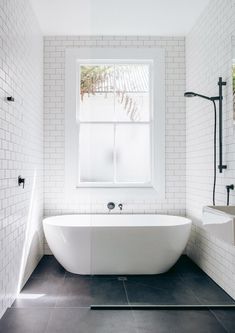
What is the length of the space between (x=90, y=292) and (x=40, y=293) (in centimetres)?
53

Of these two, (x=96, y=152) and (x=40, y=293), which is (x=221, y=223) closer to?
(x=40, y=293)

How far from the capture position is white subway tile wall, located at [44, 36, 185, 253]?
463 centimetres

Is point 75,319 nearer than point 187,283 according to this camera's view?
Yes

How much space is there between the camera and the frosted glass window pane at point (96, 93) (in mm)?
4559

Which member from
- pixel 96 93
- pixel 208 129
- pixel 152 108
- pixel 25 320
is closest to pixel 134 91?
pixel 152 108

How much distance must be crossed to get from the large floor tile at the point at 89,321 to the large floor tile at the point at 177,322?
11 centimetres

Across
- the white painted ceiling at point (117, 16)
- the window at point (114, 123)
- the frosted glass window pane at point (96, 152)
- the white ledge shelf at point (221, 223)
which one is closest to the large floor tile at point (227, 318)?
the white ledge shelf at point (221, 223)

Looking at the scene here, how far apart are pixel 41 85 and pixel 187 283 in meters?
3.25

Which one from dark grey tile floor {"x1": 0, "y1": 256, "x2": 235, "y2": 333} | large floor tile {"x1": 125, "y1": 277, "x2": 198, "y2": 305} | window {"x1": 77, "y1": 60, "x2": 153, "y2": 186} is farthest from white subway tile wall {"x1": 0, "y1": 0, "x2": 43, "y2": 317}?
large floor tile {"x1": 125, "y1": 277, "x2": 198, "y2": 305}

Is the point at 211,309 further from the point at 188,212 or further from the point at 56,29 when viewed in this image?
the point at 56,29

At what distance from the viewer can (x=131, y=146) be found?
14.7 ft

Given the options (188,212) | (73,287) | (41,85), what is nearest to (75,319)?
(73,287)

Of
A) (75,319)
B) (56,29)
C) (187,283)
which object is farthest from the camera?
(56,29)

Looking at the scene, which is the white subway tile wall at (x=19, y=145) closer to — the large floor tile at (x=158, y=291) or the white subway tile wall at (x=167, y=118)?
the white subway tile wall at (x=167, y=118)
